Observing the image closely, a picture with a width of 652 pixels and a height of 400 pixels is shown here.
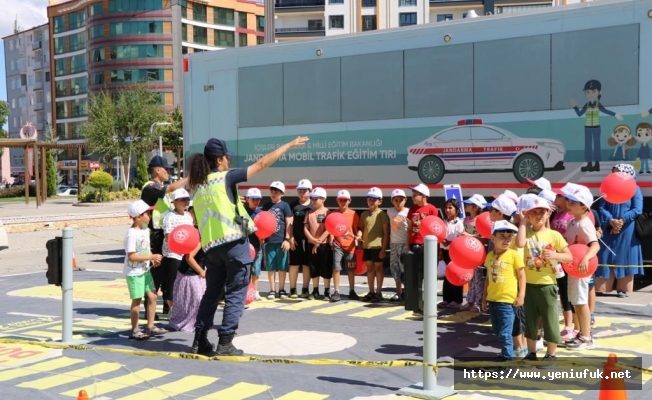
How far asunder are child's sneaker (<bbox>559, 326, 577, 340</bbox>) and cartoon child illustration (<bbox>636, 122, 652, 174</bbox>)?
416 centimetres

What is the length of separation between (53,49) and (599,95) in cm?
9271

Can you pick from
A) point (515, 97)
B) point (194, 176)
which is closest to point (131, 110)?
point (515, 97)

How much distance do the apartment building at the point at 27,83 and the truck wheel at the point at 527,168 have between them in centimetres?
9890

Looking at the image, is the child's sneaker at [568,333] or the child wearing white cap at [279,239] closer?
the child's sneaker at [568,333]

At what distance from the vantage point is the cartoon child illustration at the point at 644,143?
435 inches

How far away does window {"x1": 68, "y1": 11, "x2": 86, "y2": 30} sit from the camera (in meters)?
89.6

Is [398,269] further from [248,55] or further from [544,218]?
[248,55]

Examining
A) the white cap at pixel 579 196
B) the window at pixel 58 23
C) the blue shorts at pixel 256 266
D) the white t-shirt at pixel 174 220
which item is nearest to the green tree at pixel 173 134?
the window at pixel 58 23

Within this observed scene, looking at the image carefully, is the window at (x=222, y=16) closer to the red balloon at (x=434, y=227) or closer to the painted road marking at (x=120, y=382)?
the red balloon at (x=434, y=227)

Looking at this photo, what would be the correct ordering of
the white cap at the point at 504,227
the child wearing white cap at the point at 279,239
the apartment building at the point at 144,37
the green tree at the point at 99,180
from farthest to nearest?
the apartment building at the point at 144,37 < the green tree at the point at 99,180 < the child wearing white cap at the point at 279,239 < the white cap at the point at 504,227

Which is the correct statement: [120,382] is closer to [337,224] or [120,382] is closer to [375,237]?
[337,224]

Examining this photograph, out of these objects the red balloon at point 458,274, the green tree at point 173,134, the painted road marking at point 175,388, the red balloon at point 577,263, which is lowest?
the painted road marking at point 175,388

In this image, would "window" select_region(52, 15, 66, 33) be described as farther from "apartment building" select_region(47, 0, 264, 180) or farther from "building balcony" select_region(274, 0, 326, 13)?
"building balcony" select_region(274, 0, 326, 13)

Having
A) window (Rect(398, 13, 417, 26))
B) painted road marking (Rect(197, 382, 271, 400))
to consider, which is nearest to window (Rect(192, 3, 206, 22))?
window (Rect(398, 13, 417, 26))
